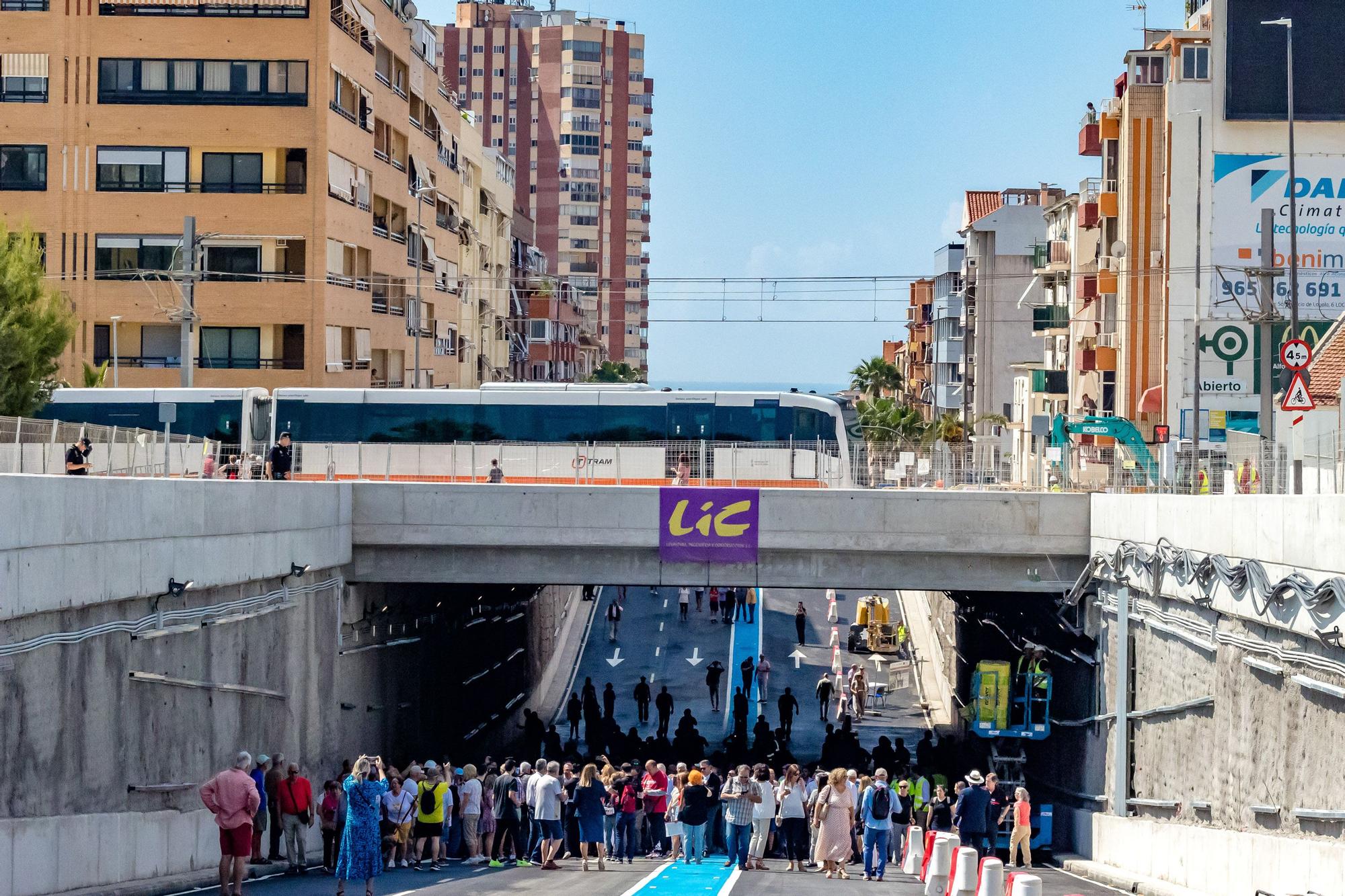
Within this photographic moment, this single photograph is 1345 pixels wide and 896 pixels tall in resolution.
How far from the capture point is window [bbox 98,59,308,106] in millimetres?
48156

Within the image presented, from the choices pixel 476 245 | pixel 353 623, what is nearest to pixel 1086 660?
pixel 353 623

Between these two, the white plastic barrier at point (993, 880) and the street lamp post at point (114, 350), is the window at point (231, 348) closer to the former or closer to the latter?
the street lamp post at point (114, 350)

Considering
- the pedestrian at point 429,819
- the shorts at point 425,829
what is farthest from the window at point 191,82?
the shorts at point 425,829

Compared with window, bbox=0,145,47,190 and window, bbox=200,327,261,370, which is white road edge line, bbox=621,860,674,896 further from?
window, bbox=0,145,47,190

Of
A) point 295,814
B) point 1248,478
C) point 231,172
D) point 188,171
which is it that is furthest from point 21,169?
point 1248,478

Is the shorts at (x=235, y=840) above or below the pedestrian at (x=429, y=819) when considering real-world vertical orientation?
above

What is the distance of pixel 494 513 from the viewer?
29.1 metres

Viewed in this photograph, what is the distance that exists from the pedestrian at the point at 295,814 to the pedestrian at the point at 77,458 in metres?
6.63

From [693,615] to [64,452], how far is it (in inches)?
1433

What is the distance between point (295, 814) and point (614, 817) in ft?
15.5

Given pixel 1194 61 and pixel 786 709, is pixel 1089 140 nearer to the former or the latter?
pixel 1194 61

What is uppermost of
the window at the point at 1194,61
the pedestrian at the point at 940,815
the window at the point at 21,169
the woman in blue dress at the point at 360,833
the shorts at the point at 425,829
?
the window at the point at 1194,61

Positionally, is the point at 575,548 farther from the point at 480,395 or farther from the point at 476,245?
the point at 476,245

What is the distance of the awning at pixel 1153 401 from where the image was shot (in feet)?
177
